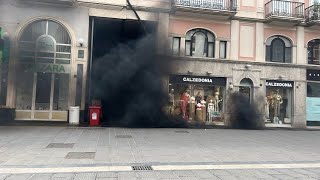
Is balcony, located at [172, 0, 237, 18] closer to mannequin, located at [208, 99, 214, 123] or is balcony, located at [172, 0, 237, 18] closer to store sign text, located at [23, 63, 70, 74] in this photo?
mannequin, located at [208, 99, 214, 123]

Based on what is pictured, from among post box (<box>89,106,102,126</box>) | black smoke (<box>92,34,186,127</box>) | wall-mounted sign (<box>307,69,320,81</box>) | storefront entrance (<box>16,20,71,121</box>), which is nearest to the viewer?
post box (<box>89,106,102,126</box>)

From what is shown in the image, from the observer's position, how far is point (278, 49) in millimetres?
19281

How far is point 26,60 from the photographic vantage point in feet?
51.3

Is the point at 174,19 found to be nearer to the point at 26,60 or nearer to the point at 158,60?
the point at 158,60

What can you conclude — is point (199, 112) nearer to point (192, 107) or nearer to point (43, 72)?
point (192, 107)

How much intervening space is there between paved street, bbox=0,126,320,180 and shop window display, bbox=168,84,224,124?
5635 millimetres

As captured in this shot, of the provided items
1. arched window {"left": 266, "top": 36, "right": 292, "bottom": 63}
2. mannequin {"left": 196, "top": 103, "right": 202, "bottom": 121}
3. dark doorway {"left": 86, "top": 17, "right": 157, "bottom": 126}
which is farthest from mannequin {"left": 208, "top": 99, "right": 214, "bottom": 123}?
dark doorway {"left": 86, "top": 17, "right": 157, "bottom": 126}

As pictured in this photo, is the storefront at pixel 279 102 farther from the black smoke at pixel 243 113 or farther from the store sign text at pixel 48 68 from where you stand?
the store sign text at pixel 48 68

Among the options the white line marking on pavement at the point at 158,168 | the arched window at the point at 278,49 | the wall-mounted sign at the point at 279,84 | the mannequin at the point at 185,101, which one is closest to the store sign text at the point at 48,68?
the mannequin at the point at 185,101

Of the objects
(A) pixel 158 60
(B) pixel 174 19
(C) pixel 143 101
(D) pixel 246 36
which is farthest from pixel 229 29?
(C) pixel 143 101

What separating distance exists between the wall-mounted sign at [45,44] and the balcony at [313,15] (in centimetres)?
1436

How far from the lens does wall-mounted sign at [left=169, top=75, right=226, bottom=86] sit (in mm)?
17688

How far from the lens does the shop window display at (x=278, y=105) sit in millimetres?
19125

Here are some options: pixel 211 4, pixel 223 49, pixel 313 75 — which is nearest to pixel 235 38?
pixel 223 49
